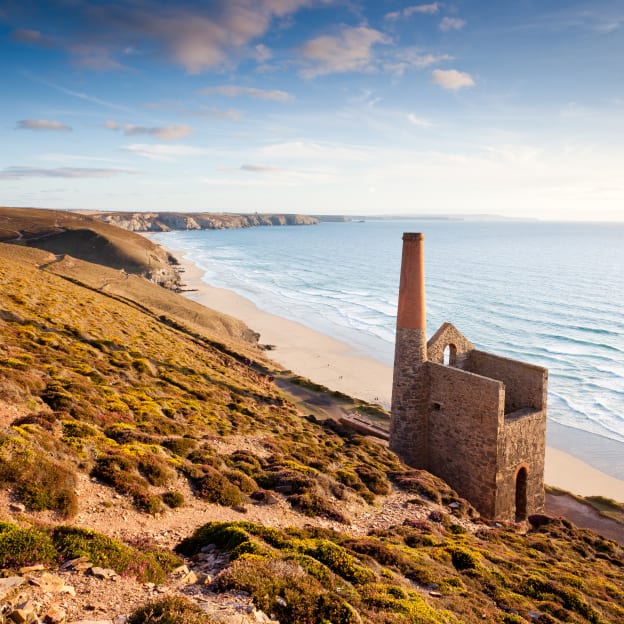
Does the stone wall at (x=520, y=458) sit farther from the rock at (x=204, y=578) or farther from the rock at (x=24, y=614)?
the rock at (x=24, y=614)

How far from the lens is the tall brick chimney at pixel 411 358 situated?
24.0 m

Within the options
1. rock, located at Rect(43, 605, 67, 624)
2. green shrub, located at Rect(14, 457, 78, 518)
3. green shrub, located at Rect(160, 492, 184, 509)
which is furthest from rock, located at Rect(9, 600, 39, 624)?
green shrub, located at Rect(160, 492, 184, 509)

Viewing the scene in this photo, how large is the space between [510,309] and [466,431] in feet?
194

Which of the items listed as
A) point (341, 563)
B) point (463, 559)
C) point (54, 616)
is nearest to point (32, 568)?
point (54, 616)

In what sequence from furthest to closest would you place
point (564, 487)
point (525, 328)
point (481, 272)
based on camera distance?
point (481, 272)
point (525, 328)
point (564, 487)

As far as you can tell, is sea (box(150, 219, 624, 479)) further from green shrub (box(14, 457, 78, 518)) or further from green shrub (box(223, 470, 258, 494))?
green shrub (box(14, 457, 78, 518))

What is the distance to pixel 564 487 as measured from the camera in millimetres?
29625

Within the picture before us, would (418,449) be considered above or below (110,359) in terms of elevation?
below

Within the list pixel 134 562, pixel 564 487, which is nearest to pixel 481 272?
pixel 564 487

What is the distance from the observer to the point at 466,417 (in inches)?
878

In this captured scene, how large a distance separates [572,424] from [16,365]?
3880 cm

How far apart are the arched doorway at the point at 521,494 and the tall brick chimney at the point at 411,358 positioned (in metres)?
4.62

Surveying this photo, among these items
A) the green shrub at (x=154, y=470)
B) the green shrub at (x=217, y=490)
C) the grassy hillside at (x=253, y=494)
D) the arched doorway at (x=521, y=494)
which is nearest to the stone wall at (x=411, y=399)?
the grassy hillside at (x=253, y=494)

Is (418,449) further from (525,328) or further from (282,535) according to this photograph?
(525,328)
